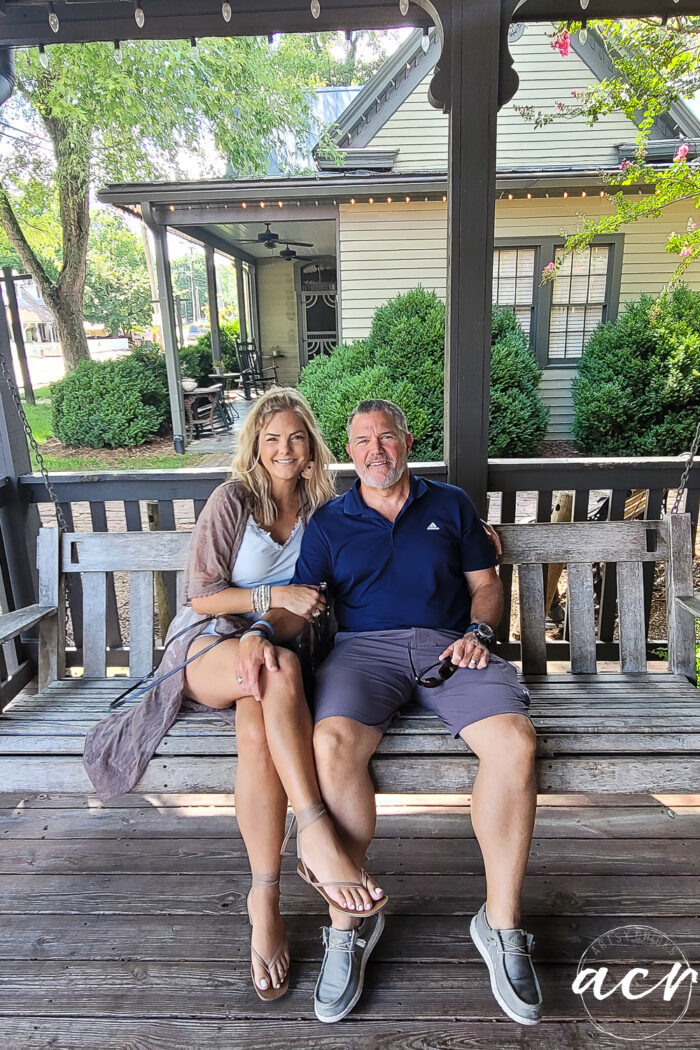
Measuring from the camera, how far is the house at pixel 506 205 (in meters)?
7.66

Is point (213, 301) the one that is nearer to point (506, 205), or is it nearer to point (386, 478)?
point (506, 205)

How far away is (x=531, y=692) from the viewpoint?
205 centimetres

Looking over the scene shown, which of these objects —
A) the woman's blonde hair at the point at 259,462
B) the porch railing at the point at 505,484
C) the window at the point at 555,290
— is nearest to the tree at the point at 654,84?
the porch railing at the point at 505,484

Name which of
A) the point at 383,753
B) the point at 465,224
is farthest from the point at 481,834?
the point at 465,224

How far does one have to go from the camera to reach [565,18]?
2.27m

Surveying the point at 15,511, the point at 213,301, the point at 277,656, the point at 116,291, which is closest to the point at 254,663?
the point at 277,656

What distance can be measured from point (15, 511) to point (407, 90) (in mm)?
7666

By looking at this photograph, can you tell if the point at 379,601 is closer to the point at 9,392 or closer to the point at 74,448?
the point at 9,392

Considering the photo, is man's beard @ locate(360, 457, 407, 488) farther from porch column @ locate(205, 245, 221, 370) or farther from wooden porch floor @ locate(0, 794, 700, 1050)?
porch column @ locate(205, 245, 221, 370)

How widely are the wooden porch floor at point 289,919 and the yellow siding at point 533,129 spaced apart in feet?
26.1

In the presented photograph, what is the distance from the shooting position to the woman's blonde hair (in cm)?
196

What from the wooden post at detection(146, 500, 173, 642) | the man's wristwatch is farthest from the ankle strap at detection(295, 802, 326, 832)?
the wooden post at detection(146, 500, 173, 642)

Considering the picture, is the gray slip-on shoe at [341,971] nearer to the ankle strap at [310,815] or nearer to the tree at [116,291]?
the ankle strap at [310,815]

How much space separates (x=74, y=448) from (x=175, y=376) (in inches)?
68.4
